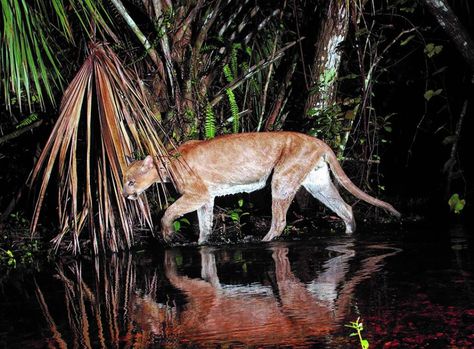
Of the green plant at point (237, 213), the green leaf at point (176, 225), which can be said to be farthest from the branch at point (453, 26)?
the green leaf at point (176, 225)

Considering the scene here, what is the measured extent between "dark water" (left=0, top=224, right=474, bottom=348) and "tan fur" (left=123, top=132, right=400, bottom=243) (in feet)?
4.46

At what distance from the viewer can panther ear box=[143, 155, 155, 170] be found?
868 cm

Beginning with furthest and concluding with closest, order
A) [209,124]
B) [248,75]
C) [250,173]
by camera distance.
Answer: [248,75], [209,124], [250,173]

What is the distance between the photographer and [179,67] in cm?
1049

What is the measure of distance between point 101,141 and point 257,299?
3.83 metres

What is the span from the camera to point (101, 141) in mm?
7961

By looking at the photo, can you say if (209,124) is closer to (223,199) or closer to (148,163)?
(223,199)

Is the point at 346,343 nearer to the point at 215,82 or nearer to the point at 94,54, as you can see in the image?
the point at 94,54

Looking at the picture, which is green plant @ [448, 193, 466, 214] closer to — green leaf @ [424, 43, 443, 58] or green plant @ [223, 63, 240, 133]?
green leaf @ [424, 43, 443, 58]

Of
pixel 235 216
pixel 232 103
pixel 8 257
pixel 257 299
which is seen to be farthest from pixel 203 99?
pixel 257 299

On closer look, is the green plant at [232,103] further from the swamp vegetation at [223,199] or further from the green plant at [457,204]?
the green plant at [457,204]

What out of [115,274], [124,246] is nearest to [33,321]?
[115,274]

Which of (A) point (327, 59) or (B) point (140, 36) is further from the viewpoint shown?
(A) point (327, 59)

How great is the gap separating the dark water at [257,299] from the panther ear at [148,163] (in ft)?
5.14
